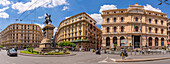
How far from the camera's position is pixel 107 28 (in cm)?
5859

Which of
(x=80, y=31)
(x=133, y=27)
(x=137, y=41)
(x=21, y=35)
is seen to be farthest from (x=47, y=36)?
(x=21, y=35)

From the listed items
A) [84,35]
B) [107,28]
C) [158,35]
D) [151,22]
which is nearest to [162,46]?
[158,35]

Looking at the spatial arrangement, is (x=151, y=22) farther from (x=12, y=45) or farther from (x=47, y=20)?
(x=12, y=45)

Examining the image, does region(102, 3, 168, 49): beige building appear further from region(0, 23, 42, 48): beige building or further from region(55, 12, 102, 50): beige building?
region(0, 23, 42, 48): beige building

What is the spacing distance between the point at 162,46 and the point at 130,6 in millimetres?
23027

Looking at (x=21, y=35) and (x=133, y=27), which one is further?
(x=21, y=35)

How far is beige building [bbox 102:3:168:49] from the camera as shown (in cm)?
5509

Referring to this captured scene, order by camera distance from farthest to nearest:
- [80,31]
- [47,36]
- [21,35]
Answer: [21,35] → [80,31] → [47,36]

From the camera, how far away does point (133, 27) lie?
181ft

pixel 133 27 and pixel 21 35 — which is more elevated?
pixel 133 27

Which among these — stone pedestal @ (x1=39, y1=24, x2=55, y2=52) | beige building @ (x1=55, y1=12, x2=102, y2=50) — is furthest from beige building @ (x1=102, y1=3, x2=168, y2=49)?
stone pedestal @ (x1=39, y1=24, x2=55, y2=52)

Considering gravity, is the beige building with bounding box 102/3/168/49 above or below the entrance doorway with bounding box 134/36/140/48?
above

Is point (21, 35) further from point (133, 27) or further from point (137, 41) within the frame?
point (137, 41)

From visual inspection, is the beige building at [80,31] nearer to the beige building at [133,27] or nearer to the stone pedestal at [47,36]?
the beige building at [133,27]
